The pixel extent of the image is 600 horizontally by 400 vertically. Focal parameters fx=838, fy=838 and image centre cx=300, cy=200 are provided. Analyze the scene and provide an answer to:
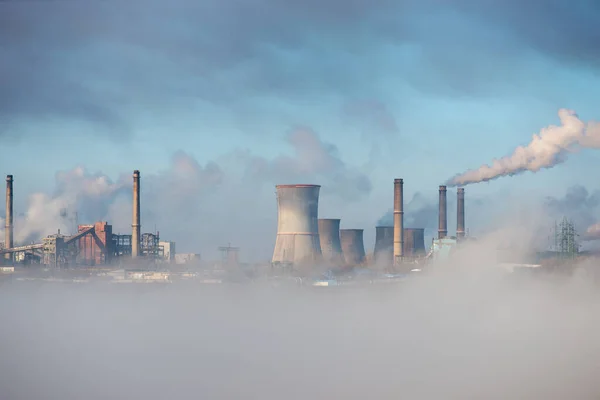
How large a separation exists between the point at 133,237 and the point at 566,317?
4144cm

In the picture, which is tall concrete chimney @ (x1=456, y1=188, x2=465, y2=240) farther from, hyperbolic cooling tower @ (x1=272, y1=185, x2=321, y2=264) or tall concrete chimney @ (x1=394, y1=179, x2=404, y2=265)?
hyperbolic cooling tower @ (x1=272, y1=185, x2=321, y2=264)

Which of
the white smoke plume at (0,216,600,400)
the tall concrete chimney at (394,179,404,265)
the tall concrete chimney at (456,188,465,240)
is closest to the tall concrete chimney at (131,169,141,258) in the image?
the white smoke plume at (0,216,600,400)

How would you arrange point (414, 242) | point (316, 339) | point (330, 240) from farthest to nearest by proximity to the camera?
point (414, 242)
point (330, 240)
point (316, 339)

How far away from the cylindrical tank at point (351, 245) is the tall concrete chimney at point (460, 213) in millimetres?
9637

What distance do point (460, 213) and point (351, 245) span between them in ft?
36.6

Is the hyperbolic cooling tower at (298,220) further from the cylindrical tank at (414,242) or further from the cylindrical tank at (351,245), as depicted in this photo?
the cylindrical tank at (414,242)

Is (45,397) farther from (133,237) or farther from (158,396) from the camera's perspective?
(133,237)

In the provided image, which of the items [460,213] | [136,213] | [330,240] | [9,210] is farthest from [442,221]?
[9,210]

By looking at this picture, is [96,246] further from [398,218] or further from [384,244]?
[398,218]

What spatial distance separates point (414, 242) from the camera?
82.8 m

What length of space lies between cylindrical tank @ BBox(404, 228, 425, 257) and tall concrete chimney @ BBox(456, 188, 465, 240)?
454cm

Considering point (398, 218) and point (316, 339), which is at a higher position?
point (398, 218)

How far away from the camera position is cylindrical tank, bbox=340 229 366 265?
77.3 meters

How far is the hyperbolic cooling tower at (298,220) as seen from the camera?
64.7m
